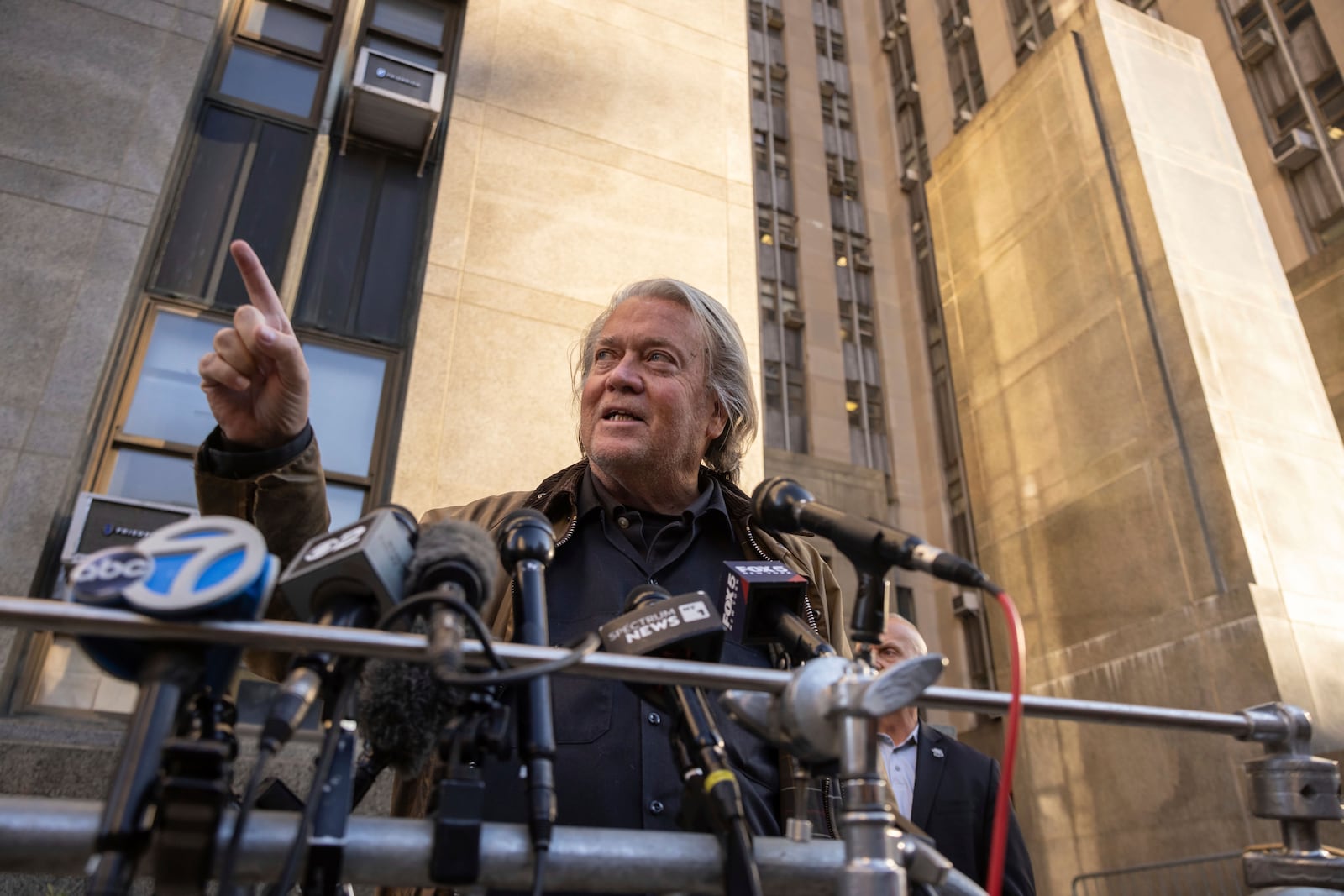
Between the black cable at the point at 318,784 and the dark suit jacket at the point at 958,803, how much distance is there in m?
2.85

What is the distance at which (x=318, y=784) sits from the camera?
98 cm

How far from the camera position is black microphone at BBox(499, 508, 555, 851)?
106 cm

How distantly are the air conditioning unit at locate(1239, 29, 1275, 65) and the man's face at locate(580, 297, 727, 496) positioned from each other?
2115 cm

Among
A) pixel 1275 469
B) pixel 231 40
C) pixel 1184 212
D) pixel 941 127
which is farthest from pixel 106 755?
pixel 941 127

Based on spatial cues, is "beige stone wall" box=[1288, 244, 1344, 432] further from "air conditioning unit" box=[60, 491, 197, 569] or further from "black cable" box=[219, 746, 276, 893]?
"black cable" box=[219, 746, 276, 893]

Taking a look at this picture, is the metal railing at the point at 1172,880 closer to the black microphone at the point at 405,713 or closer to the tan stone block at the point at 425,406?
the tan stone block at the point at 425,406

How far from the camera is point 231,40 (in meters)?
6.58

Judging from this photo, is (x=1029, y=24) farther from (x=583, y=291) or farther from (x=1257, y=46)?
(x=583, y=291)

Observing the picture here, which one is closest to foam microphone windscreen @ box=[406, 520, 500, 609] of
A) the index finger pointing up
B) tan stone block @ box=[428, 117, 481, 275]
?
the index finger pointing up

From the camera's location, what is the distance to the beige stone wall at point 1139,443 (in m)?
6.50

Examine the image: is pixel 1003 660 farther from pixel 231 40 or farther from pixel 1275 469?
pixel 231 40

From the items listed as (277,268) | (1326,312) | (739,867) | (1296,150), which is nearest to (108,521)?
(277,268)

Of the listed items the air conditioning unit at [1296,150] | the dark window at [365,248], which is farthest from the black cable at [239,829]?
the air conditioning unit at [1296,150]

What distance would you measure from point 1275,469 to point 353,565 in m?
7.92
